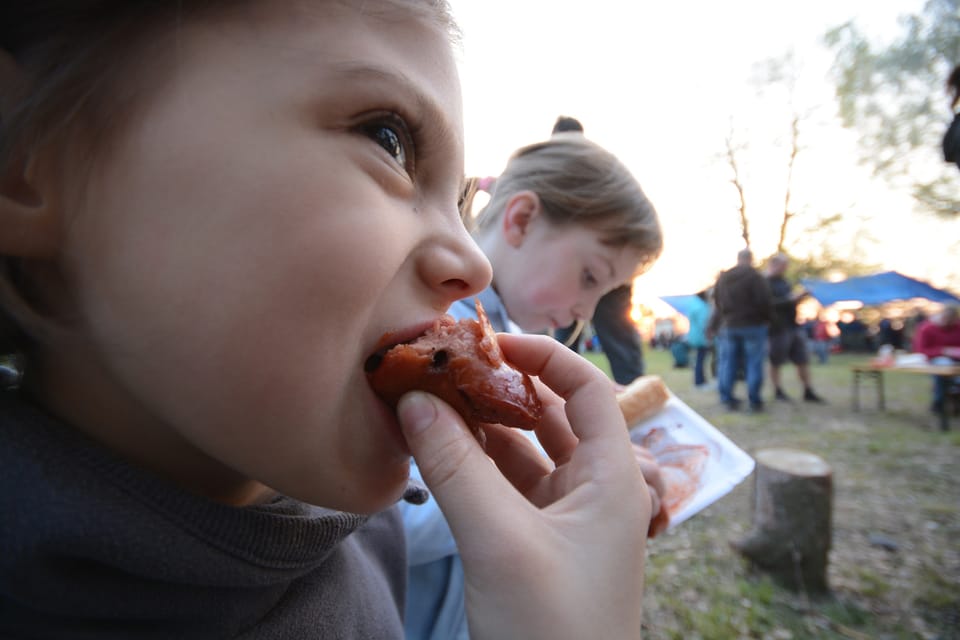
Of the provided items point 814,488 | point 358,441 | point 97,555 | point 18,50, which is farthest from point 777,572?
point 18,50

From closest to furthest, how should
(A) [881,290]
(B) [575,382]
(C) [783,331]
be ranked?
(B) [575,382] < (C) [783,331] < (A) [881,290]

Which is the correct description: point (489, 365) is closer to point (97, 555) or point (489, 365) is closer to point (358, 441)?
point (358, 441)

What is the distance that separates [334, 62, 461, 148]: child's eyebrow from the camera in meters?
0.75

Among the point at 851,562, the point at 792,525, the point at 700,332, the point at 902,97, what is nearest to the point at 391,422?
the point at 792,525

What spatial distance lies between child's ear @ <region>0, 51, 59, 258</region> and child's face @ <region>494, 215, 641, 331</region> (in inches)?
87.3

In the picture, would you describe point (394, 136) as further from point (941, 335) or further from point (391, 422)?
point (941, 335)

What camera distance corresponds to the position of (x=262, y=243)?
2.26 ft

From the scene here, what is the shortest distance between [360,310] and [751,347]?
967cm

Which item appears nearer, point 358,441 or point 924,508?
point 358,441

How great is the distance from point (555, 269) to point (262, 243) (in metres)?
2.16

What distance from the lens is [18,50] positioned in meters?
0.77

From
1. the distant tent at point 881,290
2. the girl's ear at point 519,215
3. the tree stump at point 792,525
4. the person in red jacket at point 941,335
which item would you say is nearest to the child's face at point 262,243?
the girl's ear at point 519,215

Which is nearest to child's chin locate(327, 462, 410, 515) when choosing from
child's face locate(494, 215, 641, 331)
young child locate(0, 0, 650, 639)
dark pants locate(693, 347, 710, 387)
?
young child locate(0, 0, 650, 639)

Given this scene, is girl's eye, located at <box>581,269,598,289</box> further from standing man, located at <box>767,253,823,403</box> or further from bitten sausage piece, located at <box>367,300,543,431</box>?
standing man, located at <box>767,253,823,403</box>
